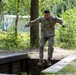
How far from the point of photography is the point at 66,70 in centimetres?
867

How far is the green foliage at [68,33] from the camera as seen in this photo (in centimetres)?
1962

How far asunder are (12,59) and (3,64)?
45cm

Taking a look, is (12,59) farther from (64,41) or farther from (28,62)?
(64,41)

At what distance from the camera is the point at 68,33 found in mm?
19688

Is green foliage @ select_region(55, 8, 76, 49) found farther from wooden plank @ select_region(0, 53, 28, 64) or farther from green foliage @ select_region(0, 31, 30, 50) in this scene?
wooden plank @ select_region(0, 53, 28, 64)

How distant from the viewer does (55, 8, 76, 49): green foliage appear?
19.6 metres

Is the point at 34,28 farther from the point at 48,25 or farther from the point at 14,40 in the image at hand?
the point at 48,25

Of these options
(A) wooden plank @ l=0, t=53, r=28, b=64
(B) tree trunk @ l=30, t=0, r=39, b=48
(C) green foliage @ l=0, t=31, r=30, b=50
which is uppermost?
(B) tree trunk @ l=30, t=0, r=39, b=48

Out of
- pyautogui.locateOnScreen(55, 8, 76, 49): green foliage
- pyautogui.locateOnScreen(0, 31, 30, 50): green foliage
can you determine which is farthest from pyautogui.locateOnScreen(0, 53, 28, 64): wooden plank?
pyautogui.locateOnScreen(55, 8, 76, 49): green foliage

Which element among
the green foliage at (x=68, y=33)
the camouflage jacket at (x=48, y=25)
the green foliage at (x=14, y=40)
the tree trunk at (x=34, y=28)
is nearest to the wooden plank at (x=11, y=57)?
the camouflage jacket at (x=48, y=25)

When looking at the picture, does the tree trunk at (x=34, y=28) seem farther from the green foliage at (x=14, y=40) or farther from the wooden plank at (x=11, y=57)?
the wooden plank at (x=11, y=57)

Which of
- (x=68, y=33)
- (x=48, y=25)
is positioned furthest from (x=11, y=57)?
(x=68, y=33)

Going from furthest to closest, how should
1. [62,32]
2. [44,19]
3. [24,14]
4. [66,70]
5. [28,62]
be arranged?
[24,14], [62,32], [28,62], [44,19], [66,70]

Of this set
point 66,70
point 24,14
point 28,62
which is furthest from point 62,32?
point 66,70
